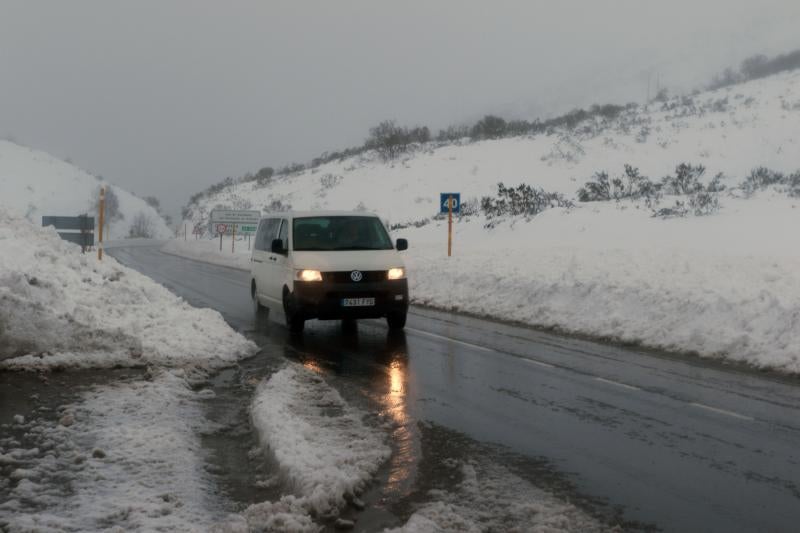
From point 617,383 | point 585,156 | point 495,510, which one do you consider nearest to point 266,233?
point 617,383

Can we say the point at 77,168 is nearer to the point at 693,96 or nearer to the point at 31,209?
the point at 31,209

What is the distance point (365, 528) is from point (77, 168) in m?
125

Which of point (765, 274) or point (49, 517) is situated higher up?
point (765, 274)

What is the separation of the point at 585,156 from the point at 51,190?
3126 inches

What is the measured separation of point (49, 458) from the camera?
5.07 metres

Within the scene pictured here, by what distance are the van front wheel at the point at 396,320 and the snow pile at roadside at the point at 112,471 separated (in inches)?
221

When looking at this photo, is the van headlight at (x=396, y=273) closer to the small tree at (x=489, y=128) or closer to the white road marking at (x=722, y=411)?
the white road marking at (x=722, y=411)

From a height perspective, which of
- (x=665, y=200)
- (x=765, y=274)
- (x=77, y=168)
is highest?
(x=77, y=168)

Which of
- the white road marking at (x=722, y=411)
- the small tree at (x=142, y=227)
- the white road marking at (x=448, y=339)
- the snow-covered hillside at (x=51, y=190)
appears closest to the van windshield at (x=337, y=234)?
the white road marking at (x=448, y=339)

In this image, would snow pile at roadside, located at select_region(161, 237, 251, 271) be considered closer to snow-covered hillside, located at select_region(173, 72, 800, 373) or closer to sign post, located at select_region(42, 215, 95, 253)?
snow-covered hillside, located at select_region(173, 72, 800, 373)

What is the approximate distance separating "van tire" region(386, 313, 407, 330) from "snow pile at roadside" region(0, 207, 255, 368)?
9.38 ft

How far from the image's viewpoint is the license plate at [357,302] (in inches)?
441

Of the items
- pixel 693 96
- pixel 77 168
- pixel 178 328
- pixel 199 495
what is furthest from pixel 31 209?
pixel 199 495

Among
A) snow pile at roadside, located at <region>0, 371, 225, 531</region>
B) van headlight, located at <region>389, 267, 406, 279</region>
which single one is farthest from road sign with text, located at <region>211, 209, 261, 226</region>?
snow pile at roadside, located at <region>0, 371, 225, 531</region>
